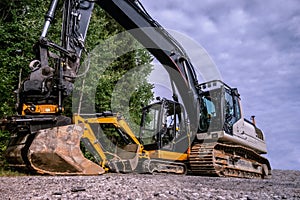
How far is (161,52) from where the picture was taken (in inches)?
280

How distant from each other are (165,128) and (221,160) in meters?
1.61

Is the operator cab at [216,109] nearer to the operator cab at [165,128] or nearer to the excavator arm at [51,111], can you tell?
the operator cab at [165,128]

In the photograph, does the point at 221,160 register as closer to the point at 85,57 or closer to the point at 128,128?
the point at 128,128

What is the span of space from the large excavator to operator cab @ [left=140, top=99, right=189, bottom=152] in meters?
0.03

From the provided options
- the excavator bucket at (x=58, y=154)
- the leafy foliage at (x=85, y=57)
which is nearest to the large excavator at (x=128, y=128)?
the excavator bucket at (x=58, y=154)

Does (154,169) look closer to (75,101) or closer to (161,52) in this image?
(161,52)

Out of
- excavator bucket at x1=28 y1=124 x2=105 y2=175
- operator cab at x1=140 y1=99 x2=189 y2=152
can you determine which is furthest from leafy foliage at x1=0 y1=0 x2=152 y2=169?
excavator bucket at x1=28 y1=124 x2=105 y2=175

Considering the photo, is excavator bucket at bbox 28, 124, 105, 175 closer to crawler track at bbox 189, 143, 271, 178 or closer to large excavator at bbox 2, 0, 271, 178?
large excavator at bbox 2, 0, 271, 178

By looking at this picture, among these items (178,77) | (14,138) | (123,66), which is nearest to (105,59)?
(123,66)

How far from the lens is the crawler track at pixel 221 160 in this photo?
7223 mm

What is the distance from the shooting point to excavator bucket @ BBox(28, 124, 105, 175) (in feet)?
14.8

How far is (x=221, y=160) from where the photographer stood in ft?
24.5

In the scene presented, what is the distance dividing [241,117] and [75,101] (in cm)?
650

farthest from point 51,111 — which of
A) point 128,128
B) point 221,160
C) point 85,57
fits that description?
point 85,57
